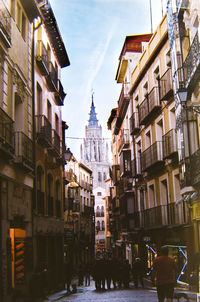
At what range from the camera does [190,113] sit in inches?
647

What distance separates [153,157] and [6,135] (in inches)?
458

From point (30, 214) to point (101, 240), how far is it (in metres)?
86.5

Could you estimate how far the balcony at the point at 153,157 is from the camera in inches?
855

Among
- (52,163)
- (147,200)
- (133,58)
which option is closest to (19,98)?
(52,163)

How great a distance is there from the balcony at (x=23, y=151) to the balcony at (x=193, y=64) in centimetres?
586

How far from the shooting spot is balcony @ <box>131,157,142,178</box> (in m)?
26.5

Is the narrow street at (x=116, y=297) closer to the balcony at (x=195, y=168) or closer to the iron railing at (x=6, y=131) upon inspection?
the balcony at (x=195, y=168)

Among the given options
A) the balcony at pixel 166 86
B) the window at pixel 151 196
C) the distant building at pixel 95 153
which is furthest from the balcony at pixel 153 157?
the distant building at pixel 95 153

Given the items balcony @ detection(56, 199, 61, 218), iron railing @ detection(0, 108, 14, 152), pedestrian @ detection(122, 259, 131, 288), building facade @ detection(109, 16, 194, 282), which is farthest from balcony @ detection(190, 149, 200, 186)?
balcony @ detection(56, 199, 61, 218)

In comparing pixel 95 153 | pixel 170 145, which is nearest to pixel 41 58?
pixel 170 145

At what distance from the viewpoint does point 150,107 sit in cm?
2334

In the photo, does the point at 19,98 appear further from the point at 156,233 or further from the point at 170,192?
the point at 156,233

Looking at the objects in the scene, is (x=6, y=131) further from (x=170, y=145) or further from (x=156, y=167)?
(x=156, y=167)

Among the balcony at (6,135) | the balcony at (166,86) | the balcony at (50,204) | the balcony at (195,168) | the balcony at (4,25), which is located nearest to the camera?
the balcony at (6,135)
